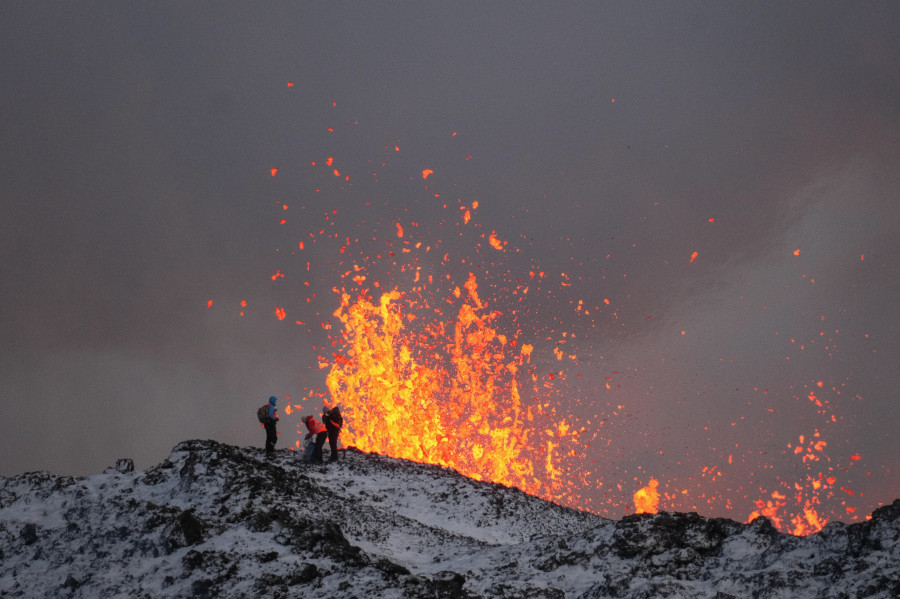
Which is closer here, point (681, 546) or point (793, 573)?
point (793, 573)

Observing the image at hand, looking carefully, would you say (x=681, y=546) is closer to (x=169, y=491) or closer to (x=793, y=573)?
(x=793, y=573)

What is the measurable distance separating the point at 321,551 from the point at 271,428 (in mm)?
10933

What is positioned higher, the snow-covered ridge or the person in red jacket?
the person in red jacket

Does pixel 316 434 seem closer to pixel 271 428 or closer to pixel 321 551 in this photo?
pixel 271 428

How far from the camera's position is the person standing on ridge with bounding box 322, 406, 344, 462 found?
2152 centimetres

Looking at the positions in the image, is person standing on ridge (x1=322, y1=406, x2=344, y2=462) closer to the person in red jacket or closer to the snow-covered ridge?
the person in red jacket

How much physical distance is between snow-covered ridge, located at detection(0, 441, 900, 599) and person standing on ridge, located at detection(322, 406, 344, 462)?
573cm

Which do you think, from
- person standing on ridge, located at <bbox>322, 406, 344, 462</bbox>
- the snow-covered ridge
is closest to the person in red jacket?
person standing on ridge, located at <bbox>322, 406, 344, 462</bbox>

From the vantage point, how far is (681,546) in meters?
10.8

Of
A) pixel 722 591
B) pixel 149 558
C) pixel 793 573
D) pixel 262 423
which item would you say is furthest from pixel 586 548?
pixel 262 423

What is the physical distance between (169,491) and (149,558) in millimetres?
3160

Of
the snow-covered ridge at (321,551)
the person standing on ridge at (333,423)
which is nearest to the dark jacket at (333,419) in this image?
the person standing on ridge at (333,423)

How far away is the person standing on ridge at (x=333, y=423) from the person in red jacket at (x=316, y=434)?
0.19 m

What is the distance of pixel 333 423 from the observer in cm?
2177
